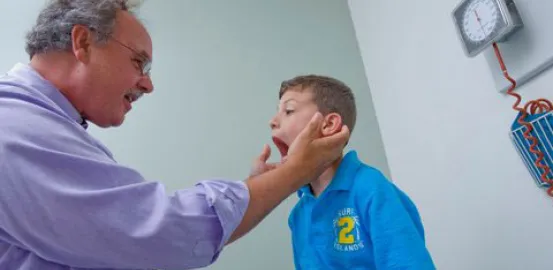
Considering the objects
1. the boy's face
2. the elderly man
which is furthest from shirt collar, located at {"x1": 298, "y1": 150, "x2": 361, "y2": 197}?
the elderly man

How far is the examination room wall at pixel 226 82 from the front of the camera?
3.95ft

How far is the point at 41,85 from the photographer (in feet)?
2.03

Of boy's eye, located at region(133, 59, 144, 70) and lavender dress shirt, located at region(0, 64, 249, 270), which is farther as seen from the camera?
boy's eye, located at region(133, 59, 144, 70)

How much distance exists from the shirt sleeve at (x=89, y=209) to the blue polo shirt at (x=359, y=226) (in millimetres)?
323

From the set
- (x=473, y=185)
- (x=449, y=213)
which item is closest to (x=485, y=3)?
(x=473, y=185)

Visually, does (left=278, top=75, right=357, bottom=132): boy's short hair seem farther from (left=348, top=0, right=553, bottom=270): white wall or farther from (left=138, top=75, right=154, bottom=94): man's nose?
(left=138, top=75, right=154, bottom=94): man's nose

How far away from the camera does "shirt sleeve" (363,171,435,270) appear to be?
2.29 feet

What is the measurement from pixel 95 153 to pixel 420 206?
940mm

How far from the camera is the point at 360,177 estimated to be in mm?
859

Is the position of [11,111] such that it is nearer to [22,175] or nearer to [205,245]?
[22,175]

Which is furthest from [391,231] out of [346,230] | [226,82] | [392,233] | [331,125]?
[226,82]

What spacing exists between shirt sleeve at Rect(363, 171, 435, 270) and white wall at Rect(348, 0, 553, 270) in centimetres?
26

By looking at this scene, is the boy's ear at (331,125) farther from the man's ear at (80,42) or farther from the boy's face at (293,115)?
the man's ear at (80,42)

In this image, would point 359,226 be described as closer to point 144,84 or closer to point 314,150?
point 314,150
